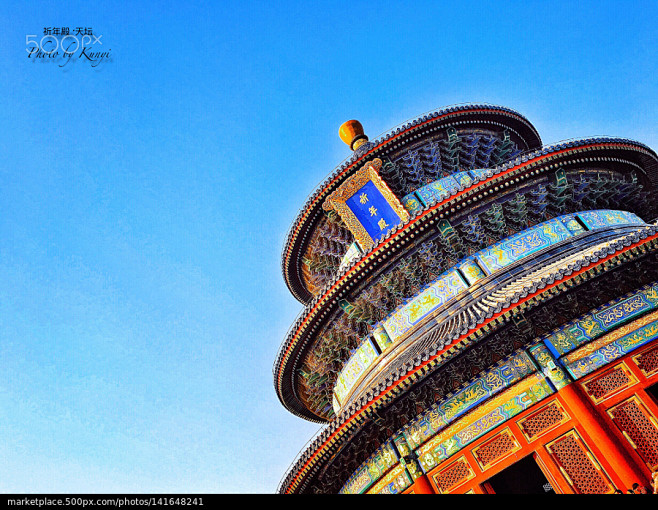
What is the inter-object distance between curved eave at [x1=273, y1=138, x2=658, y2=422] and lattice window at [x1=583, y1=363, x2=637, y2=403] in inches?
185

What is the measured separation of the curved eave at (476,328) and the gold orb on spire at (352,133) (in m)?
9.35

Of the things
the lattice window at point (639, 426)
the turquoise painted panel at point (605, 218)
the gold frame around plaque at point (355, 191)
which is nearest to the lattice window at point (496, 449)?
the lattice window at point (639, 426)

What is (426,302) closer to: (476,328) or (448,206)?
(448,206)

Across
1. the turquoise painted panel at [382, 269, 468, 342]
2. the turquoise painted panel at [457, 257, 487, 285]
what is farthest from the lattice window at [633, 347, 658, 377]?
the turquoise painted panel at [382, 269, 468, 342]

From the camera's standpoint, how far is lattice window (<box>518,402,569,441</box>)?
7832 millimetres

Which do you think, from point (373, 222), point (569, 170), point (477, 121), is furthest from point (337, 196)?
point (569, 170)

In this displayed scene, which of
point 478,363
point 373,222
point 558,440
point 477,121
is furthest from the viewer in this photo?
point 477,121

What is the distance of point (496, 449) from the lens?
8.14 m

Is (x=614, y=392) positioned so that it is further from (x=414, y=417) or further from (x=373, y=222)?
(x=373, y=222)

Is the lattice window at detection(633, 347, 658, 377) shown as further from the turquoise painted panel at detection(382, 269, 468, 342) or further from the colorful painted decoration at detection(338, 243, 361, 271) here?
the colorful painted decoration at detection(338, 243, 361, 271)

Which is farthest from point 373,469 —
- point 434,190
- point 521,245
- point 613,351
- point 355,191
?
point 434,190

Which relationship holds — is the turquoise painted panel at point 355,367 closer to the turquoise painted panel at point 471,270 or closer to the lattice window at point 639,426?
the turquoise painted panel at point 471,270

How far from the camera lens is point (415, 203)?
1377 centimetres

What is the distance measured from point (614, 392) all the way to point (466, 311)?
3011 mm
